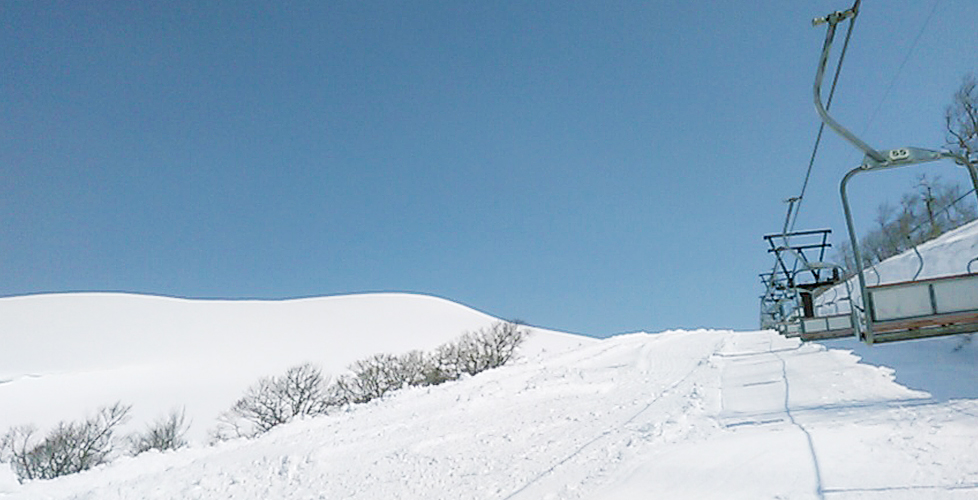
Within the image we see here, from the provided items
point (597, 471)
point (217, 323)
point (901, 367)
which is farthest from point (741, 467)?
point (217, 323)

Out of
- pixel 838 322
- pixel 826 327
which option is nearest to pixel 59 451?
pixel 826 327

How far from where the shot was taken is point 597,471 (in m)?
7.45

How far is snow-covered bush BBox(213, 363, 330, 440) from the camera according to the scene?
1590 inches

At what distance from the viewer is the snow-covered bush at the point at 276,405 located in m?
40.4

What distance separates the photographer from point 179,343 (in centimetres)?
7706

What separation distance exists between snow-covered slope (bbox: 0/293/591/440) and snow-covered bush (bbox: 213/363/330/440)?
2.76 m

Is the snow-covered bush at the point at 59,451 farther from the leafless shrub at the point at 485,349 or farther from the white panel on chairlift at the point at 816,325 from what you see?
the white panel on chairlift at the point at 816,325

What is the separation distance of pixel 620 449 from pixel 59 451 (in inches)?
1370

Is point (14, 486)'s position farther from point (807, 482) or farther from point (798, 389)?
point (798, 389)

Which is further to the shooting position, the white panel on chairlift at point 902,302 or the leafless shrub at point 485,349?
the leafless shrub at point 485,349

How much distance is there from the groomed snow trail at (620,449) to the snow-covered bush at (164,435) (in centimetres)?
2740

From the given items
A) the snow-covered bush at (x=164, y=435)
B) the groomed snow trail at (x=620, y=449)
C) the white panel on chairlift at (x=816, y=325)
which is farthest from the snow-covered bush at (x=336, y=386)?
the white panel on chairlift at (x=816, y=325)

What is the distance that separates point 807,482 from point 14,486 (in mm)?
13244

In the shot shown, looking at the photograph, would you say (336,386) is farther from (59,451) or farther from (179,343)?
(179,343)
